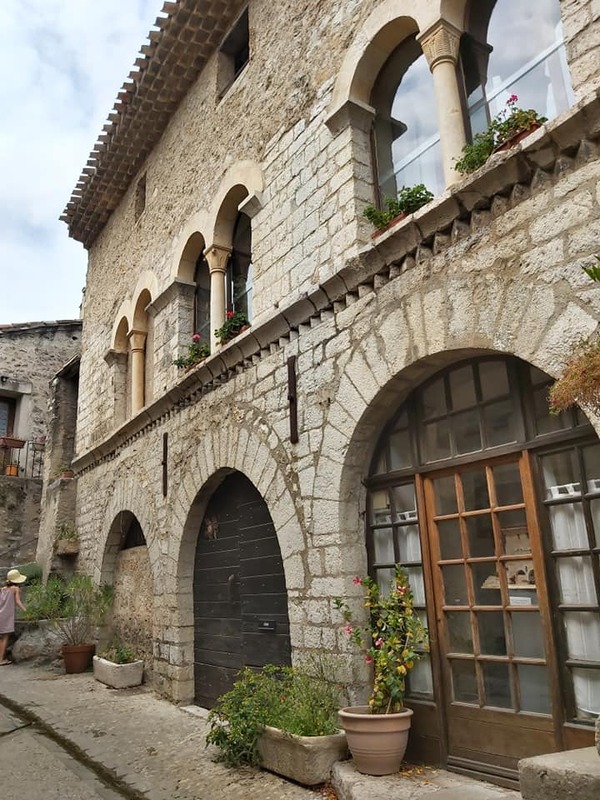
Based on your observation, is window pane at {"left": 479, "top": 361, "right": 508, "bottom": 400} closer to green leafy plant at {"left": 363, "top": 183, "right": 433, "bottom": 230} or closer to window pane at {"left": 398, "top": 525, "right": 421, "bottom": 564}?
window pane at {"left": 398, "top": 525, "right": 421, "bottom": 564}

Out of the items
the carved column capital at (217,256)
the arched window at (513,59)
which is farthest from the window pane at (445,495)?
the carved column capital at (217,256)

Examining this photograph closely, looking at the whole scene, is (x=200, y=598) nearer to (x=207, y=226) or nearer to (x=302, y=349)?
(x=302, y=349)

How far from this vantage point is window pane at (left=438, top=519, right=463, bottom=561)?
3.94m

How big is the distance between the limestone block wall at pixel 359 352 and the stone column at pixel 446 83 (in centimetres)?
70

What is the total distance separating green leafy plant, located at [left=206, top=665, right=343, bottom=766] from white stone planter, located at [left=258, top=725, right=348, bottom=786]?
0.25ft

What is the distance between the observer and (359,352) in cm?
444

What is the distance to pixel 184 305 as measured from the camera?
7.83 m

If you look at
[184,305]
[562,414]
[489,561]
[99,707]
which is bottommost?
[99,707]

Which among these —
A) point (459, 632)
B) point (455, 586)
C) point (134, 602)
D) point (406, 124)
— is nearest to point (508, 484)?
point (455, 586)

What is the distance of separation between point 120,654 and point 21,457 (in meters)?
9.47

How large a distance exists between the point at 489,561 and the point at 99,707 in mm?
4606

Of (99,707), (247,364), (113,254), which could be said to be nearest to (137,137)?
(113,254)

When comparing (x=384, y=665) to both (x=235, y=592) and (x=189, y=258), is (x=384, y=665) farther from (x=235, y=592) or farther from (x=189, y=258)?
(x=189, y=258)

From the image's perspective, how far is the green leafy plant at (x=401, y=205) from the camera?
4348mm
